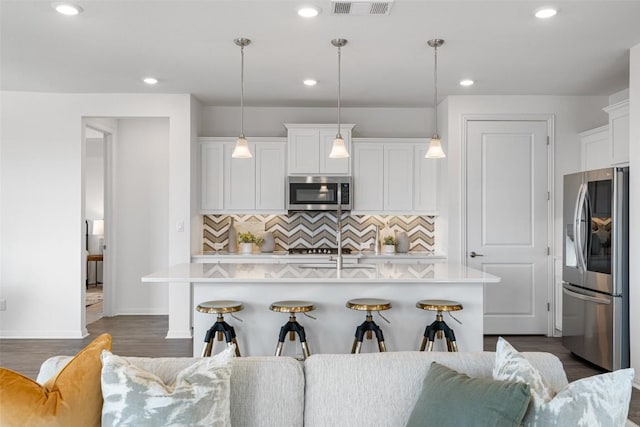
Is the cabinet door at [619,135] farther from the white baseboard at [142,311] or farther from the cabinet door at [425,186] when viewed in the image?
the white baseboard at [142,311]

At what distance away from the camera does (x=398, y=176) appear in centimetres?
590

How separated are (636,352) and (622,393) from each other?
109 inches

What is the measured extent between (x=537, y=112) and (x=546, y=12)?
2433mm

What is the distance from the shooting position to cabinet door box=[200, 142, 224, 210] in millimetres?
5871

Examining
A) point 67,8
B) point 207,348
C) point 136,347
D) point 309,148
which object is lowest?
point 136,347

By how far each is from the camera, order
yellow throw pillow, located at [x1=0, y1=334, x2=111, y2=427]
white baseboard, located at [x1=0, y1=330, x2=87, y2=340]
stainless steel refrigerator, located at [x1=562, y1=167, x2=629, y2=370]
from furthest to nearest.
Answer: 1. white baseboard, located at [x1=0, y1=330, x2=87, y2=340]
2. stainless steel refrigerator, located at [x1=562, y1=167, x2=629, y2=370]
3. yellow throw pillow, located at [x1=0, y1=334, x2=111, y2=427]

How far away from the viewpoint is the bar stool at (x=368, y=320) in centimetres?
345

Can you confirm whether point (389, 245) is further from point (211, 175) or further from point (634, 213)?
point (634, 213)

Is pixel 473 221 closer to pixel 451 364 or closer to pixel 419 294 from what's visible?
pixel 419 294

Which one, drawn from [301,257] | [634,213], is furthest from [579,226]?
[301,257]

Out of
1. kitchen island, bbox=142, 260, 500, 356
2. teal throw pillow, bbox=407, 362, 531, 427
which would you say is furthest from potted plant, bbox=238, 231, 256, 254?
teal throw pillow, bbox=407, 362, 531, 427

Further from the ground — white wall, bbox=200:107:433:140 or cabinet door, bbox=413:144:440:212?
white wall, bbox=200:107:433:140

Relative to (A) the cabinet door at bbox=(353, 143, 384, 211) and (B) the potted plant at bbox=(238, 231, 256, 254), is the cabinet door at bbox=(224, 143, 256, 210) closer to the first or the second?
(B) the potted plant at bbox=(238, 231, 256, 254)

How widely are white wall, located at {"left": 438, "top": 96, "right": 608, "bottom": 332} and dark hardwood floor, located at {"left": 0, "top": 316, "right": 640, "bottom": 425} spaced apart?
1029 mm
